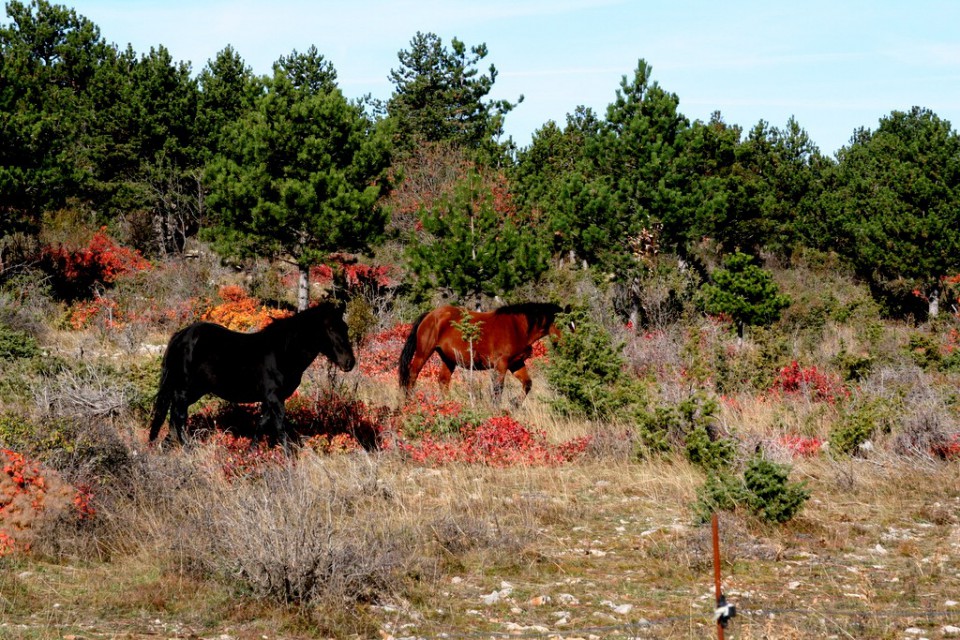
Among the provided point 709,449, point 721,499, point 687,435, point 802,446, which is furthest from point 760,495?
point 802,446

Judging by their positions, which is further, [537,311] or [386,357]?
[386,357]

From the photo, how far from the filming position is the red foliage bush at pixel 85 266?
27422mm

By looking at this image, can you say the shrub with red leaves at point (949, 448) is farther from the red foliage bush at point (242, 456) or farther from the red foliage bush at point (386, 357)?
the red foliage bush at point (386, 357)

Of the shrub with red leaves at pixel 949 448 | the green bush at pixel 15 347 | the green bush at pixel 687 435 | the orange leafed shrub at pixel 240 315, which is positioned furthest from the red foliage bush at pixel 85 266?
the shrub with red leaves at pixel 949 448

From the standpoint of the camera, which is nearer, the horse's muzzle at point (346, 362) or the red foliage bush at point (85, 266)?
the horse's muzzle at point (346, 362)

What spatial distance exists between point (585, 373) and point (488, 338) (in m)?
2.56

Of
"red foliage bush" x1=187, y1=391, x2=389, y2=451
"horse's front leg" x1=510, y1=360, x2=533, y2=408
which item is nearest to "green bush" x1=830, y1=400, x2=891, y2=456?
"horse's front leg" x1=510, y1=360, x2=533, y2=408

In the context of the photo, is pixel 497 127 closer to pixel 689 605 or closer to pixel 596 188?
pixel 596 188

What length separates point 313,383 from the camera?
1251 centimetres

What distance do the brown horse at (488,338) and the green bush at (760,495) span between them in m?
5.73

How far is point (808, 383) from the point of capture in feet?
43.1

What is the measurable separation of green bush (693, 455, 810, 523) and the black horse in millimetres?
3796

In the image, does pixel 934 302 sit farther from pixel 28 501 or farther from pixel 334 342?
pixel 28 501

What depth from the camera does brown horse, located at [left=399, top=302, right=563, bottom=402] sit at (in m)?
13.3
